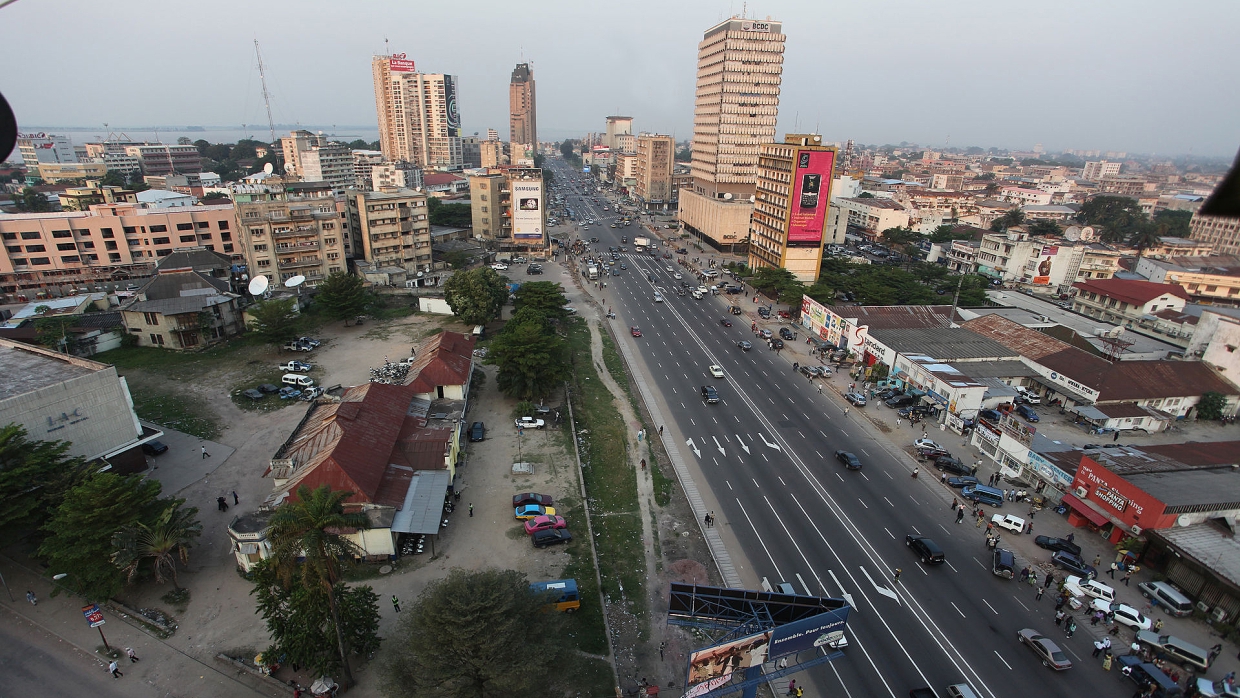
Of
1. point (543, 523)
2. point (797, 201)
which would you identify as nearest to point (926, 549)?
point (543, 523)

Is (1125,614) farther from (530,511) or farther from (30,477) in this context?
(30,477)

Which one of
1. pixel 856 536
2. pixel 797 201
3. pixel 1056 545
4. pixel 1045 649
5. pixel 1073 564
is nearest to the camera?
pixel 1045 649

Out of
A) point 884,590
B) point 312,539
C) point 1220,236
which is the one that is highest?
point 1220,236

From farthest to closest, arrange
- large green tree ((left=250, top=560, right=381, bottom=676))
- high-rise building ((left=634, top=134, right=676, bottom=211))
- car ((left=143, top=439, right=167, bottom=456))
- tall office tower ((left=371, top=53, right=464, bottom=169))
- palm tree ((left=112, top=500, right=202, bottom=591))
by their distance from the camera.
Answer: tall office tower ((left=371, top=53, right=464, bottom=169)) → high-rise building ((left=634, top=134, right=676, bottom=211)) → car ((left=143, top=439, right=167, bottom=456)) → palm tree ((left=112, top=500, right=202, bottom=591)) → large green tree ((left=250, top=560, right=381, bottom=676))

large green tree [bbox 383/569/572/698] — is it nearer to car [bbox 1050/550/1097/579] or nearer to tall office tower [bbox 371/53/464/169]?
car [bbox 1050/550/1097/579]

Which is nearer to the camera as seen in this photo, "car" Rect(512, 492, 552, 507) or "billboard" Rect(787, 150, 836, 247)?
"car" Rect(512, 492, 552, 507)

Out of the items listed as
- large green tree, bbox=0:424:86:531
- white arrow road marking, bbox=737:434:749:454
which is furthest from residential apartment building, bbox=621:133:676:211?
large green tree, bbox=0:424:86:531

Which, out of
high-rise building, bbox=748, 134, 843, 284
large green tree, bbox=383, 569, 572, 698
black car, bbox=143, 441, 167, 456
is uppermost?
high-rise building, bbox=748, 134, 843, 284
